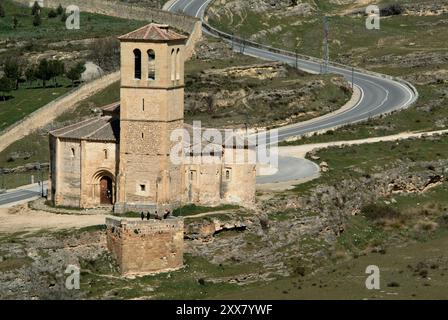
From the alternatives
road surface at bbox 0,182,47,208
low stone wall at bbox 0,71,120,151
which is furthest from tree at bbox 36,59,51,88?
road surface at bbox 0,182,47,208

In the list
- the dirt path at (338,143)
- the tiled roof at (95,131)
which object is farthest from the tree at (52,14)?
the tiled roof at (95,131)

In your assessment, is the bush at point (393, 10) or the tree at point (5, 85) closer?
the tree at point (5, 85)

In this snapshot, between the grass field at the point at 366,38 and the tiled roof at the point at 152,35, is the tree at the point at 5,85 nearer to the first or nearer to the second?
the grass field at the point at 366,38

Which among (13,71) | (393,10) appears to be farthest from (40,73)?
(393,10)

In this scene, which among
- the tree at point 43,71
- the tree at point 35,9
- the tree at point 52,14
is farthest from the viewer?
the tree at point 52,14

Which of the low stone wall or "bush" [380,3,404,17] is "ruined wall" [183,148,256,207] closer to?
the low stone wall

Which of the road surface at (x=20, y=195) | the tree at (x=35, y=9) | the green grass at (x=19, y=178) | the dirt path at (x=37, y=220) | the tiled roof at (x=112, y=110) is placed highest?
the tree at (x=35, y=9)
